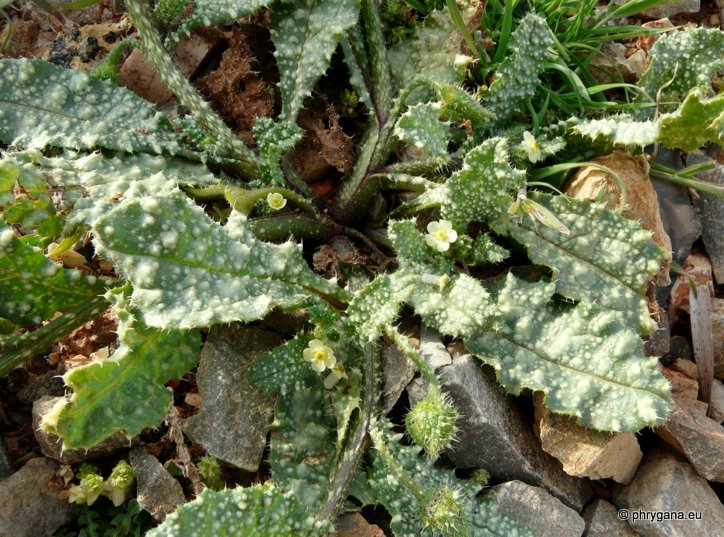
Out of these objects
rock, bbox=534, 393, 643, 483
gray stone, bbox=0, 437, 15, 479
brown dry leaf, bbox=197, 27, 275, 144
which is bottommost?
rock, bbox=534, 393, 643, 483

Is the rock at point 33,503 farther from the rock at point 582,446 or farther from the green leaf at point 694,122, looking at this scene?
the green leaf at point 694,122

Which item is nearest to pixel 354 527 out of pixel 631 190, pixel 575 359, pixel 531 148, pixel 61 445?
pixel 575 359

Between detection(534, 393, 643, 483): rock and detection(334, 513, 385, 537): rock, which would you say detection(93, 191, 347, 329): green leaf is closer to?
detection(334, 513, 385, 537): rock

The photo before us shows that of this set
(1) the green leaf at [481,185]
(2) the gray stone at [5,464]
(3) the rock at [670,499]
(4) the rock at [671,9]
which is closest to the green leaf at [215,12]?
(1) the green leaf at [481,185]

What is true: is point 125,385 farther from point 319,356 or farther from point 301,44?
point 301,44

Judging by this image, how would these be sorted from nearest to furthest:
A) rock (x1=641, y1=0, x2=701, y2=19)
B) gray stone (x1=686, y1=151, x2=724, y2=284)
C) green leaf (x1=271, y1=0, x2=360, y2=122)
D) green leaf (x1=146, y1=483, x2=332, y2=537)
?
1. green leaf (x1=146, y1=483, x2=332, y2=537)
2. green leaf (x1=271, y1=0, x2=360, y2=122)
3. gray stone (x1=686, y1=151, x2=724, y2=284)
4. rock (x1=641, y1=0, x2=701, y2=19)

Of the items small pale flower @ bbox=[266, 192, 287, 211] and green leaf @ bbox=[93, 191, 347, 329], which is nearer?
green leaf @ bbox=[93, 191, 347, 329]

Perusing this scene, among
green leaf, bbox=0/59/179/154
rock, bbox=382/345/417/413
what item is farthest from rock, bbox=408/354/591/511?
green leaf, bbox=0/59/179/154

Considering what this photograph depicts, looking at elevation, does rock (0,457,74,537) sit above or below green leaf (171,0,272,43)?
below
